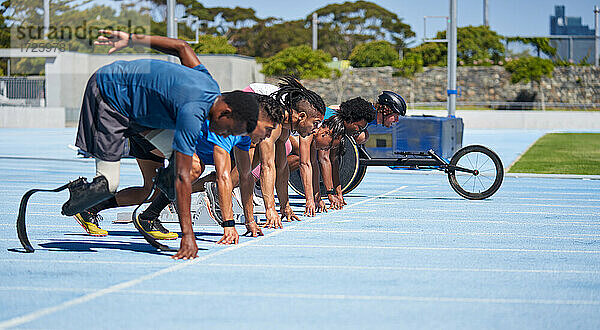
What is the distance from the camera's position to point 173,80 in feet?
22.2

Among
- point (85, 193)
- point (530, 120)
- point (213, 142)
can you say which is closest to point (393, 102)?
point (213, 142)

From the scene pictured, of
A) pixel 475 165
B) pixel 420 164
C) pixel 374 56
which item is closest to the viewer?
pixel 420 164

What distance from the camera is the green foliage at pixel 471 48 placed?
74.2m

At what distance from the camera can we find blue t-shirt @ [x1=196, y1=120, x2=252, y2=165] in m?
7.99

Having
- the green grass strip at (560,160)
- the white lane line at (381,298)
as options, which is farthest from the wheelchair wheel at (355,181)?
the green grass strip at (560,160)

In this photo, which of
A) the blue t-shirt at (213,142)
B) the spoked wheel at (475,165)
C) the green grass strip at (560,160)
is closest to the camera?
the blue t-shirt at (213,142)

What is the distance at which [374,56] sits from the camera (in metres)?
75.6

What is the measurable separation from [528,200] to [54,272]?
7.87m

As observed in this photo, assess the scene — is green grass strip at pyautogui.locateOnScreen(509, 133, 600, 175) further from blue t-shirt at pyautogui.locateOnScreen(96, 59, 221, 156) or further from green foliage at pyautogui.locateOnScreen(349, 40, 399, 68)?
green foliage at pyautogui.locateOnScreen(349, 40, 399, 68)

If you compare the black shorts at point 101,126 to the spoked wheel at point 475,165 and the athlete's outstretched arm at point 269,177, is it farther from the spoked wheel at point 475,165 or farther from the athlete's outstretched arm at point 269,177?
the spoked wheel at point 475,165

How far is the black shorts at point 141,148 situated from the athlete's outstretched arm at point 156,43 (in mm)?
730

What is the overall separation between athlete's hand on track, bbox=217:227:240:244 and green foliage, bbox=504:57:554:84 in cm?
6151

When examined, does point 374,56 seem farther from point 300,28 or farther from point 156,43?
point 156,43

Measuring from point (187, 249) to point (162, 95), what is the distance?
1.19 m
